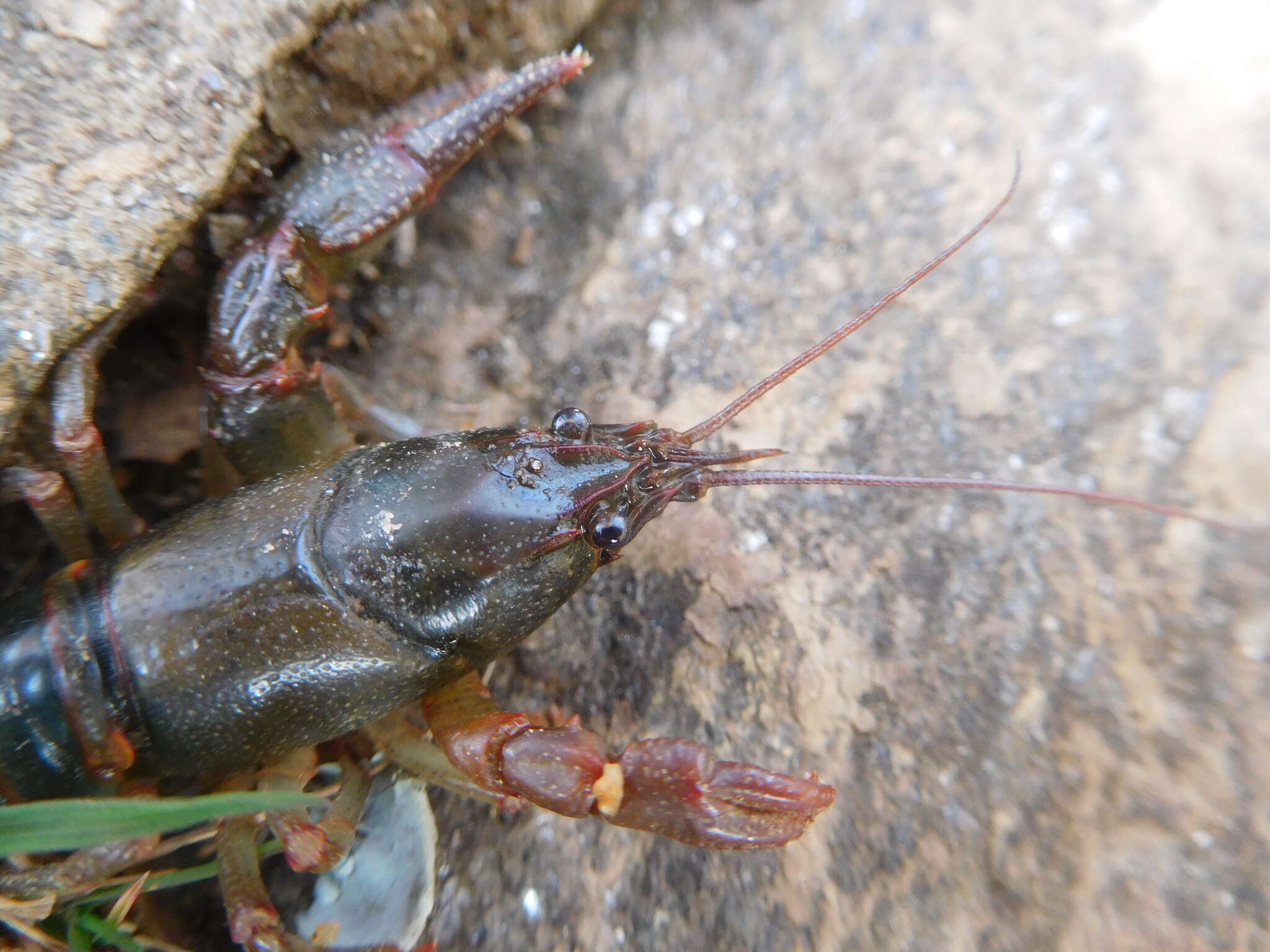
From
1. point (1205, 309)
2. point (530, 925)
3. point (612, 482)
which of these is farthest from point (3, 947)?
point (1205, 309)

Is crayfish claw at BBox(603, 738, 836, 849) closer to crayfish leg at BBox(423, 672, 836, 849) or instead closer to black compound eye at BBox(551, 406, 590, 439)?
crayfish leg at BBox(423, 672, 836, 849)

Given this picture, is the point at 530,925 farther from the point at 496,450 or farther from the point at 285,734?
the point at 496,450

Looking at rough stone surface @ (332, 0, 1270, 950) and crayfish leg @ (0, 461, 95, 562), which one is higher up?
crayfish leg @ (0, 461, 95, 562)

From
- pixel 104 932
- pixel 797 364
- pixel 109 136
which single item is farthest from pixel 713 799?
pixel 109 136

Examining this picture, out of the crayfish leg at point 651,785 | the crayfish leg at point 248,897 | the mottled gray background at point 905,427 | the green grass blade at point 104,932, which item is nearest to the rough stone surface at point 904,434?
the mottled gray background at point 905,427

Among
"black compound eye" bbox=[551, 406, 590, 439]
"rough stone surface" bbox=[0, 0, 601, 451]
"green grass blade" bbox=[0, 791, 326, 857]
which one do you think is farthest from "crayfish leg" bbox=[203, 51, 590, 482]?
"green grass blade" bbox=[0, 791, 326, 857]

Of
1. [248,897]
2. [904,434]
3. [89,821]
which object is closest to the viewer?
[89,821]

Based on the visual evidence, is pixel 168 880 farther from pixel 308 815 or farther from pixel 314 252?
pixel 314 252
